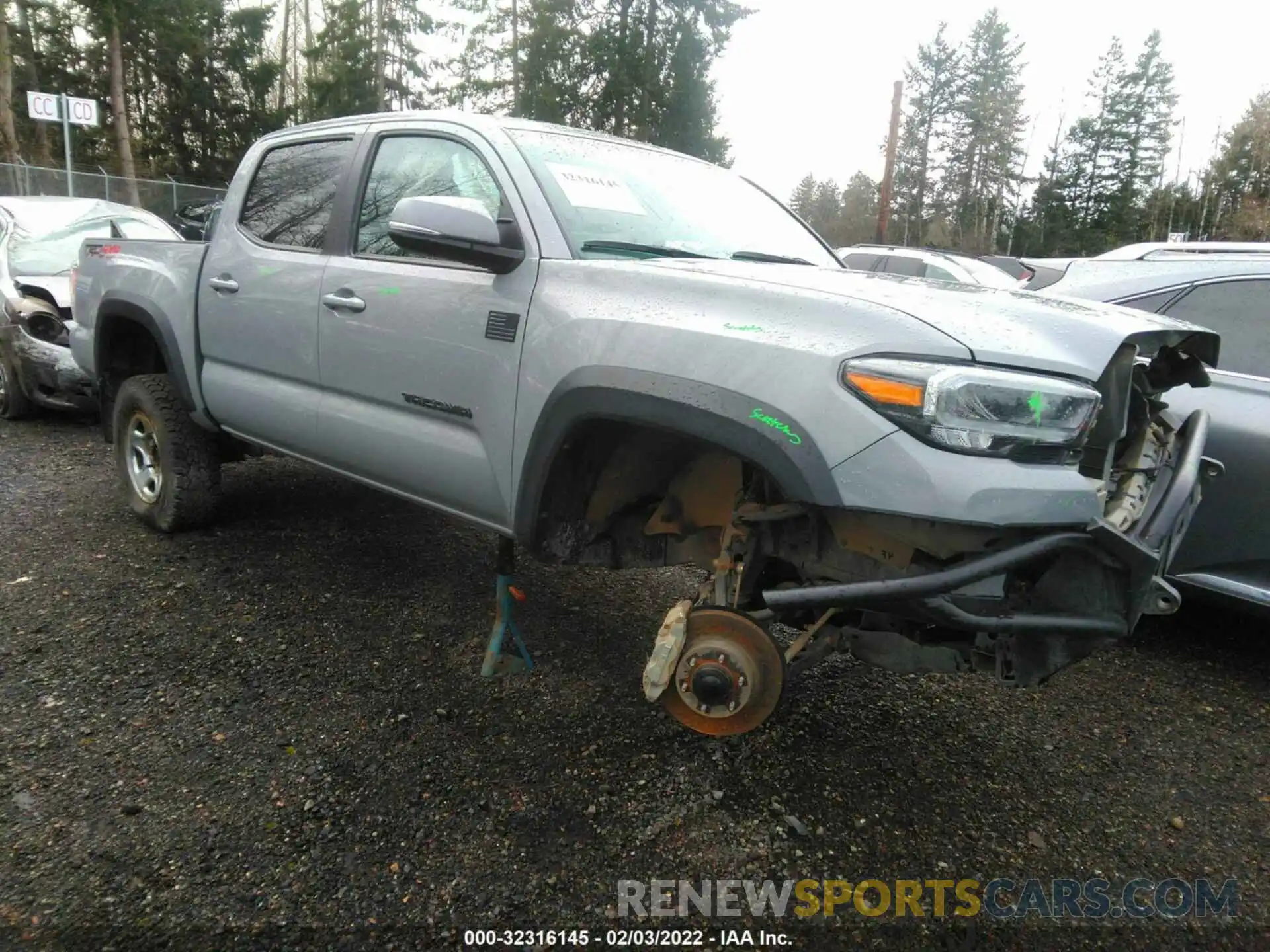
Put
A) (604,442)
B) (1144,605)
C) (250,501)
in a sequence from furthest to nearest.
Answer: (250,501) < (604,442) < (1144,605)

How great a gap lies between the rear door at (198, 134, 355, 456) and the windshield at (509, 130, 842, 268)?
3.50 ft

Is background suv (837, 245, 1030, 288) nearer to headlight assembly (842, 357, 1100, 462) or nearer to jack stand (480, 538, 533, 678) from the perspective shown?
jack stand (480, 538, 533, 678)

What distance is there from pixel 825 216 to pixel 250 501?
6513cm

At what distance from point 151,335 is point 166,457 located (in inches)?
27.6

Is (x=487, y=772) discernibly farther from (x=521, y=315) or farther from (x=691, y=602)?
(x=521, y=315)

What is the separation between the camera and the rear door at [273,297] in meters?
3.33

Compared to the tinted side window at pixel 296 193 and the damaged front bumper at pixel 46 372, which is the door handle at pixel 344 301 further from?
the damaged front bumper at pixel 46 372

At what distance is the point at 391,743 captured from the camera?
8.66 feet

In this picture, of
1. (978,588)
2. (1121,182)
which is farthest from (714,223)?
(1121,182)

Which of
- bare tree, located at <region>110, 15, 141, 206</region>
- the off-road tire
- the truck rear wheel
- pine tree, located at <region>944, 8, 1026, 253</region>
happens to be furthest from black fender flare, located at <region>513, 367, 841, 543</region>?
pine tree, located at <region>944, 8, 1026, 253</region>

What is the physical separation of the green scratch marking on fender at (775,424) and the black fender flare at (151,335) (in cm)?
304

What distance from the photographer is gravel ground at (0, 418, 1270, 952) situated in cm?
205

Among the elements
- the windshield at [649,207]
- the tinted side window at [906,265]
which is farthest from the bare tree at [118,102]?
the windshield at [649,207]

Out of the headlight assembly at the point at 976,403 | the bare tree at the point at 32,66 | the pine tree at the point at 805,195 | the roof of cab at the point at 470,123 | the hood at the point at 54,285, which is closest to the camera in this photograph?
the headlight assembly at the point at 976,403
